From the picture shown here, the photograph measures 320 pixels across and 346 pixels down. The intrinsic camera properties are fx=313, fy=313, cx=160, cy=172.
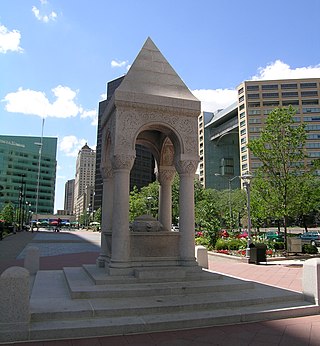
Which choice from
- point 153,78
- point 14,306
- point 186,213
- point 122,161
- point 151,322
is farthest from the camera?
point 153,78

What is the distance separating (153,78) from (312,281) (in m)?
7.91

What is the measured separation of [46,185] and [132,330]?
139425 millimetres

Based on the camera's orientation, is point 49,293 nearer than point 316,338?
No

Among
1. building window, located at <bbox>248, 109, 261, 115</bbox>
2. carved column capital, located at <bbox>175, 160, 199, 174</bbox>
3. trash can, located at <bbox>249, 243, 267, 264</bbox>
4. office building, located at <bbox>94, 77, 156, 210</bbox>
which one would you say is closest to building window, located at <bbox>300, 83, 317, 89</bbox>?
building window, located at <bbox>248, 109, 261, 115</bbox>

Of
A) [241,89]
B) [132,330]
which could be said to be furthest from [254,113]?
[132,330]

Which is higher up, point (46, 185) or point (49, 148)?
point (49, 148)

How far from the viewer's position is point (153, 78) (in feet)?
35.8

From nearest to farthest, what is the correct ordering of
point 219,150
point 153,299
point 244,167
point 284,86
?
point 153,299, point 284,86, point 244,167, point 219,150

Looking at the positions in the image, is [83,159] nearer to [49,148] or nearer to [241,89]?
[49,148]

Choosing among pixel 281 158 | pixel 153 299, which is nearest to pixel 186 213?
pixel 153 299

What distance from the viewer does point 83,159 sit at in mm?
189500

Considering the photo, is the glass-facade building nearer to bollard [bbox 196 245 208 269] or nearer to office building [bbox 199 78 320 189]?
office building [bbox 199 78 320 189]

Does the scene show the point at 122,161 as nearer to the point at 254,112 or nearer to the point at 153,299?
the point at 153,299

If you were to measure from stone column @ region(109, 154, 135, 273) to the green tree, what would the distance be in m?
15.0
